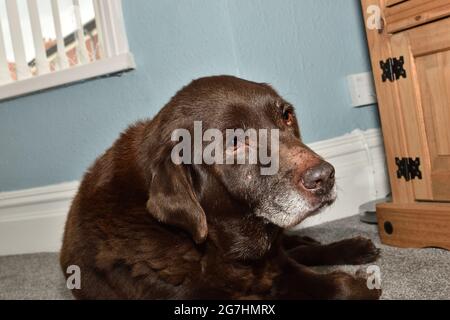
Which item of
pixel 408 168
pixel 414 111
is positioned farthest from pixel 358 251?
pixel 414 111

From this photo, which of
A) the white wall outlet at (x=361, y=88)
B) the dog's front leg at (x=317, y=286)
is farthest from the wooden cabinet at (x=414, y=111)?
the white wall outlet at (x=361, y=88)

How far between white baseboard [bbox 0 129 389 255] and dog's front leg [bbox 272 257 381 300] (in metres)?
0.80

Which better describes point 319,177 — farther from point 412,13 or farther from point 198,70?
point 198,70

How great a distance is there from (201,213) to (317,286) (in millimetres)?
362

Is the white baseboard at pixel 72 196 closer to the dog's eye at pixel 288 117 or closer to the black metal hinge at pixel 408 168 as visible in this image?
the black metal hinge at pixel 408 168

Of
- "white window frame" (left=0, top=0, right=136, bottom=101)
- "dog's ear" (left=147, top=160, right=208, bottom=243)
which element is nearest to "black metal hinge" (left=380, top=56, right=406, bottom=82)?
"dog's ear" (left=147, top=160, right=208, bottom=243)

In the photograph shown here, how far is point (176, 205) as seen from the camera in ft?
3.93

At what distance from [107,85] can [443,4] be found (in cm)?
136

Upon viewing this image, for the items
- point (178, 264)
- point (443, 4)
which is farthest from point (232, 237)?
point (443, 4)

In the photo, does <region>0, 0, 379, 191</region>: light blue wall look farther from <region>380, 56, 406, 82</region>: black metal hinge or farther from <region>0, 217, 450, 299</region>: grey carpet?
<region>380, 56, 406, 82</region>: black metal hinge

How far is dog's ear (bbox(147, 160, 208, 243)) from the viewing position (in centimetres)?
120

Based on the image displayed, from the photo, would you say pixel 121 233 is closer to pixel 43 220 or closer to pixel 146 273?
pixel 146 273

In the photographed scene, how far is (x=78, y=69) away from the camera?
Result: 89.8 inches
